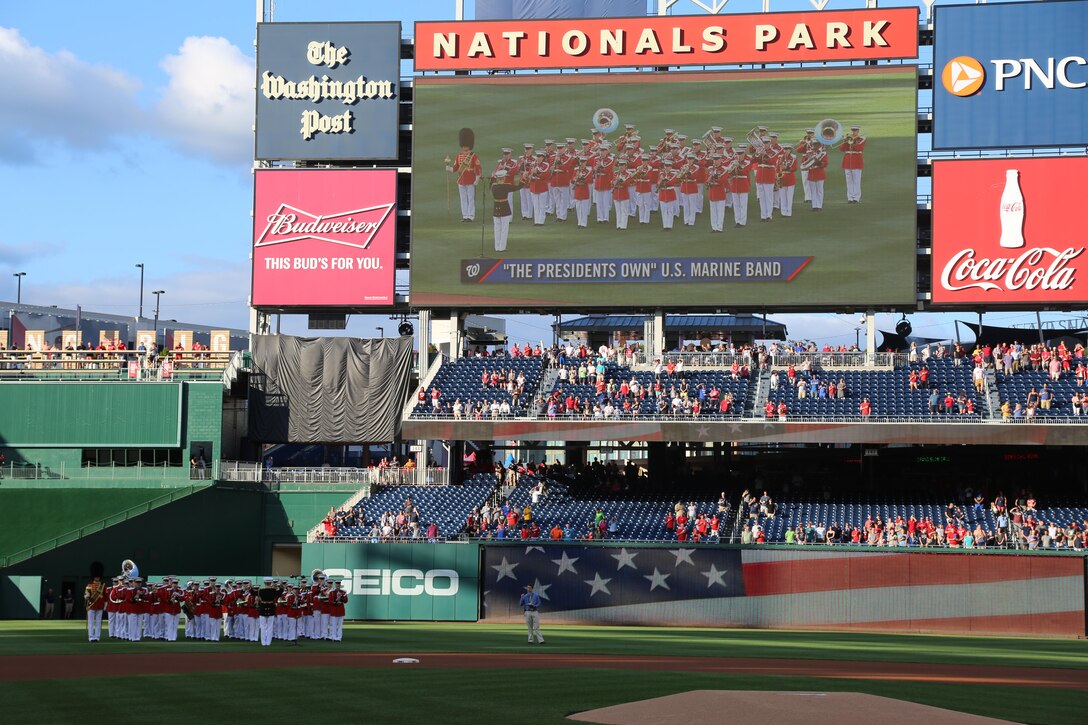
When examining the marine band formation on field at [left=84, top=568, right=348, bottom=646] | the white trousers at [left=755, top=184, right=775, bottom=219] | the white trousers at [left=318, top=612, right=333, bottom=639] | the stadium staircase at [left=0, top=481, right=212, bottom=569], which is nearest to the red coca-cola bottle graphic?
the white trousers at [left=755, top=184, right=775, bottom=219]

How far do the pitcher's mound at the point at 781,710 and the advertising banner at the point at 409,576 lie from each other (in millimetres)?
21925

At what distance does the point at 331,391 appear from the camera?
4659 cm

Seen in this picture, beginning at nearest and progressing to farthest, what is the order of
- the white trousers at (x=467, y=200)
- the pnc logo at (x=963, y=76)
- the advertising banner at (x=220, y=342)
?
the pnc logo at (x=963, y=76)
the white trousers at (x=467, y=200)
the advertising banner at (x=220, y=342)

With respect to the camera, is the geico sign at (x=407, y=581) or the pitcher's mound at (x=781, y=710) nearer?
the pitcher's mound at (x=781, y=710)

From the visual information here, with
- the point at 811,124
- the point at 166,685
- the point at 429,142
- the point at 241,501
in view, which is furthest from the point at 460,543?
the point at 166,685

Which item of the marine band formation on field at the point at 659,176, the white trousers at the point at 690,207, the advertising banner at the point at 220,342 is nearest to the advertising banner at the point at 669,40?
the marine band formation on field at the point at 659,176

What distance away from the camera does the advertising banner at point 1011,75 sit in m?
42.4

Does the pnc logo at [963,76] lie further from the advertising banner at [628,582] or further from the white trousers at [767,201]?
the advertising banner at [628,582]

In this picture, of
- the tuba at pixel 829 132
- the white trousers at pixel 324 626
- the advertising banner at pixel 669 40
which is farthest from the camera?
the advertising banner at pixel 669 40

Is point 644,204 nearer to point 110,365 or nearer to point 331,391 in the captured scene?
point 331,391

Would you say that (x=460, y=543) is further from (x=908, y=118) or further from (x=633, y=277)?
(x=908, y=118)

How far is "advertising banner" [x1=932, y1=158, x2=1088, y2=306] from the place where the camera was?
42.4m

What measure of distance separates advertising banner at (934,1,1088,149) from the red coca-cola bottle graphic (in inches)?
44.1

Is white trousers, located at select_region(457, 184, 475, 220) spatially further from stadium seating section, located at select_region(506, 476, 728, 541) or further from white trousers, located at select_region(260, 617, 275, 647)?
white trousers, located at select_region(260, 617, 275, 647)
